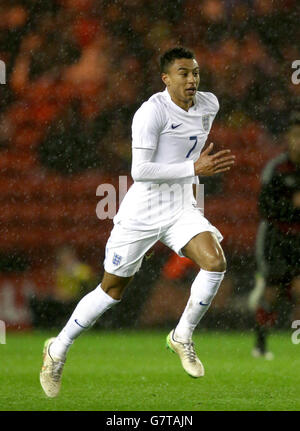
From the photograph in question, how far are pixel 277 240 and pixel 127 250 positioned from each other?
2.70 m

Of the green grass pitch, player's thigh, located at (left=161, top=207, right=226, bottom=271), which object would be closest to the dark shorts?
the green grass pitch

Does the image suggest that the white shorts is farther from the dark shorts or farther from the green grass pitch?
the dark shorts

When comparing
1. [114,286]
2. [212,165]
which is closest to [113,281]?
[114,286]

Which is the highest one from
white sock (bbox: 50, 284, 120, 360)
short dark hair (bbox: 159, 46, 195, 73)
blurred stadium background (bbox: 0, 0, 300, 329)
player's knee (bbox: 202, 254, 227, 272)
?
blurred stadium background (bbox: 0, 0, 300, 329)

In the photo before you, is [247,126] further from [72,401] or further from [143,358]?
[72,401]

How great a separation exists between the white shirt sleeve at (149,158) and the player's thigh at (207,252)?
1.06ft

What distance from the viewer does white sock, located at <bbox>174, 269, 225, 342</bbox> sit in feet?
19.3

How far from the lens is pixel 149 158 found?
19.4 ft

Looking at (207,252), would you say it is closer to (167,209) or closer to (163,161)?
(167,209)

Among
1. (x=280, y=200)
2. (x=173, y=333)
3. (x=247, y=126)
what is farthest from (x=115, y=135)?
(x=173, y=333)

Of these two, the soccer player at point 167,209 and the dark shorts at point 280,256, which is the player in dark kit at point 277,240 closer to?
the dark shorts at point 280,256

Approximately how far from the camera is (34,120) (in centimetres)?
987

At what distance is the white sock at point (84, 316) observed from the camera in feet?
19.9

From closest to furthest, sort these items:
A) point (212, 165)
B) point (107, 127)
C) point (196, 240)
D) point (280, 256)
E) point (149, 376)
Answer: point (212, 165) → point (196, 240) → point (149, 376) → point (280, 256) → point (107, 127)
